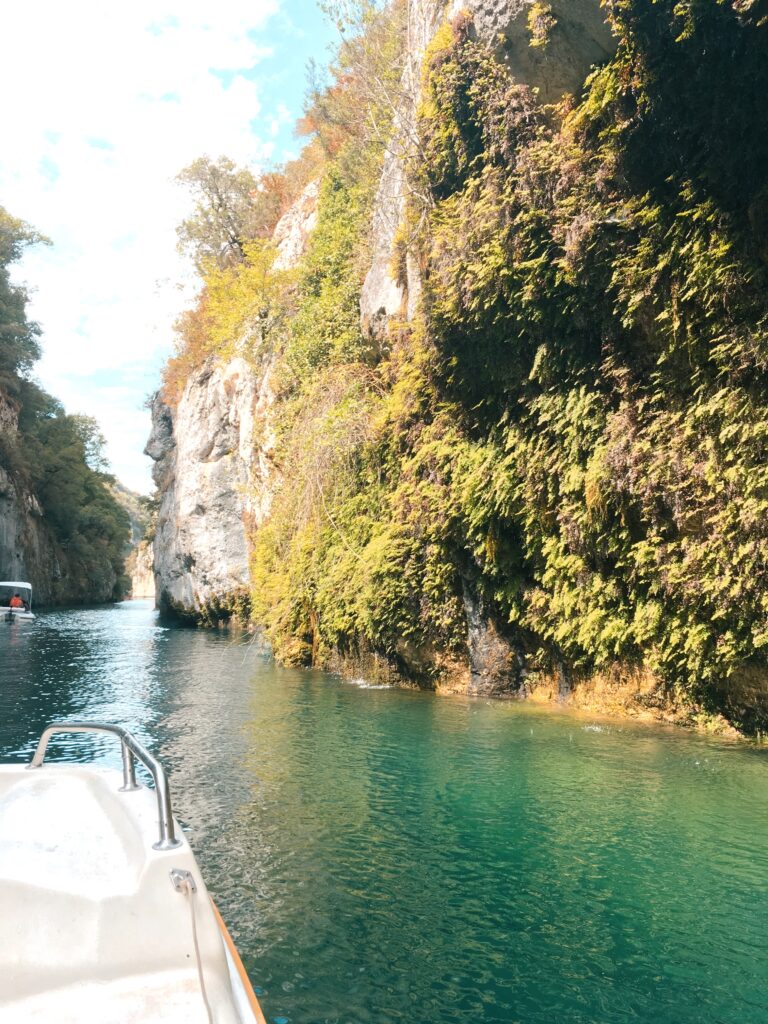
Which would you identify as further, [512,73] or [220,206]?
[220,206]

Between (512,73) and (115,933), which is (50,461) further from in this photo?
(115,933)

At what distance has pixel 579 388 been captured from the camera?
39.1ft

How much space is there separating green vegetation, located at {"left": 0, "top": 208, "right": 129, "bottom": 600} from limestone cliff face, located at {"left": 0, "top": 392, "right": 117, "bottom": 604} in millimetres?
223

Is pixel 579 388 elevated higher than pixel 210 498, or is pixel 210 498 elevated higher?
pixel 210 498

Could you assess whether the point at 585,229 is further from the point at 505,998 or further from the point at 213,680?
the point at 213,680

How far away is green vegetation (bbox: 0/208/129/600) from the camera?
1841 inches

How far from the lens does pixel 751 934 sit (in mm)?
4992

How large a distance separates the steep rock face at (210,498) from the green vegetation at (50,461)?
39.0 feet

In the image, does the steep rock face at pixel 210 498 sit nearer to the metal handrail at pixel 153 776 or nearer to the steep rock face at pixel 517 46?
the steep rock face at pixel 517 46

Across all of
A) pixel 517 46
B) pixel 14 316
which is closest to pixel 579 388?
pixel 517 46

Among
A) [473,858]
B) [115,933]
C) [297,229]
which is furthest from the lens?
[297,229]

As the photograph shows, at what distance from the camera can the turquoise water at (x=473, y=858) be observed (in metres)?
4.34

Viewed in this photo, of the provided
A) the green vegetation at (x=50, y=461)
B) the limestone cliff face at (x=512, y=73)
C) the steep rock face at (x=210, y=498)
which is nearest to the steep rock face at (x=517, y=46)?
the limestone cliff face at (x=512, y=73)

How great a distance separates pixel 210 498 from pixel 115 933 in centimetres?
3458
